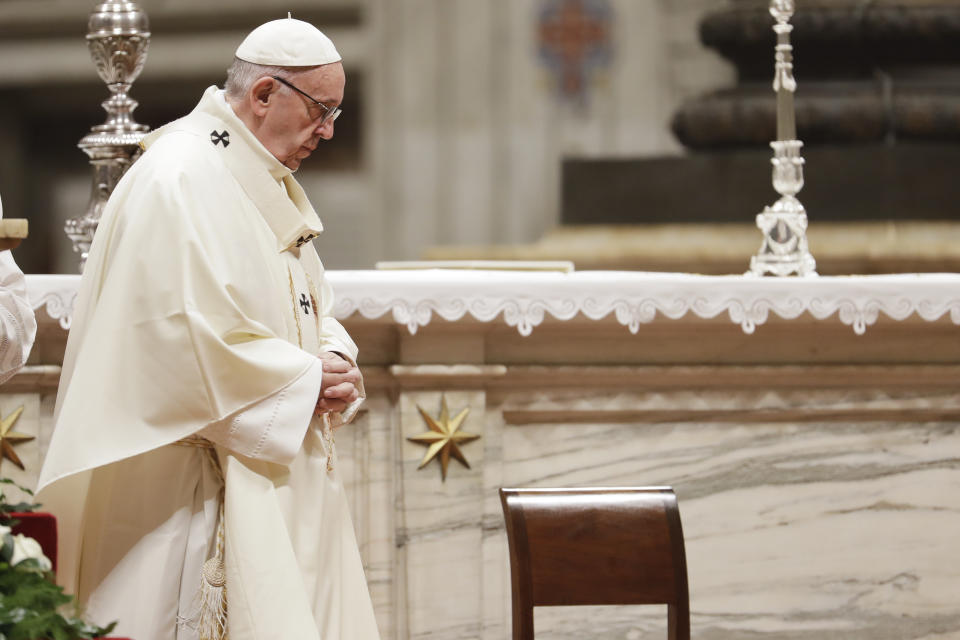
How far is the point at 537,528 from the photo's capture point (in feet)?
9.40

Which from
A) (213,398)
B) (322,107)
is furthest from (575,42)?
(213,398)

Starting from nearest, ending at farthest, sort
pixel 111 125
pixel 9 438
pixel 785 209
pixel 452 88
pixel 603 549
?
pixel 603 549 → pixel 9 438 → pixel 111 125 → pixel 785 209 → pixel 452 88

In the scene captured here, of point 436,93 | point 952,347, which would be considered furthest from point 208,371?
point 436,93

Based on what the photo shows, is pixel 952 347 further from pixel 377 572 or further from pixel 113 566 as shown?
pixel 113 566

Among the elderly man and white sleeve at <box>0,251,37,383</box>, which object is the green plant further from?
white sleeve at <box>0,251,37,383</box>

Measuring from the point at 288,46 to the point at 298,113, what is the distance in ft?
0.45

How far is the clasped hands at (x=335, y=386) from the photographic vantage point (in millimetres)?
2910

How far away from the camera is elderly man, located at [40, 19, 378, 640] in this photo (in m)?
2.76

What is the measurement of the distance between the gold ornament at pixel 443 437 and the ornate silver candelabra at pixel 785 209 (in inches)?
36.8

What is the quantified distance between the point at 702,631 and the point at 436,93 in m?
5.07

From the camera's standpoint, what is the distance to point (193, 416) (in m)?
2.77

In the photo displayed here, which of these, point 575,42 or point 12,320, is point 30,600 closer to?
point 12,320

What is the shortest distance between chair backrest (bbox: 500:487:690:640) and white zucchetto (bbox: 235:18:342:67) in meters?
0.98

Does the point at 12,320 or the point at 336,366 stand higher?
the point at 12,320
